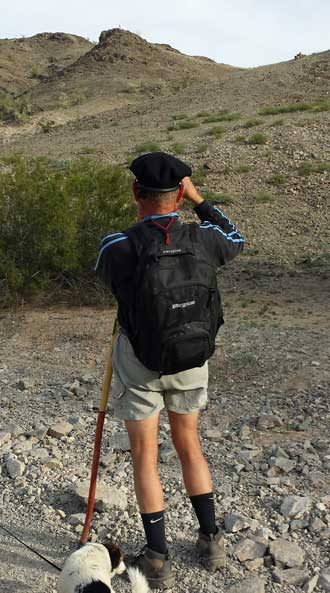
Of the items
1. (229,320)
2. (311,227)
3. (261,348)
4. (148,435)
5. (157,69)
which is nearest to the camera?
(148,435)

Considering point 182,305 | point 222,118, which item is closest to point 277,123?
point 222,118

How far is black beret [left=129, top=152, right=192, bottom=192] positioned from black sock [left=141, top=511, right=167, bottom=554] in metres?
1.35

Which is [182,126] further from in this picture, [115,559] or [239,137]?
[115,559]

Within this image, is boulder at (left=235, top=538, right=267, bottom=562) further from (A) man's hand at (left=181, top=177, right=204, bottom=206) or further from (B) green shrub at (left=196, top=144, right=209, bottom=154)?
(B) green shrub at (left=196, top=144, right=209, bottom=154)

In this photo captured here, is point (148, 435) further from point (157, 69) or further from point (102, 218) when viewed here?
point (157, 69)

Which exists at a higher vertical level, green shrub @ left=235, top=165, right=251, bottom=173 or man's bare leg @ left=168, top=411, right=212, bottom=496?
green shrub @ left=235, top=165, right=251, bottom=173

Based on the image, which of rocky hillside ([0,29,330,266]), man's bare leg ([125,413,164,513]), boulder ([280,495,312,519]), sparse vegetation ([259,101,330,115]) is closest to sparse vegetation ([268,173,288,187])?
rocky hillside ([0,29,330,266])

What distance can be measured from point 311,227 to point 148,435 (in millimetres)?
9482

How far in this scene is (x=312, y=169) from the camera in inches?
565

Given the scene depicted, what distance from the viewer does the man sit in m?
2.72

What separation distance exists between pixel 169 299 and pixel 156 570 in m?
1.18

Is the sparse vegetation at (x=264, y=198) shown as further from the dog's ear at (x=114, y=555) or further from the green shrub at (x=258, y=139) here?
the dog's ear at (x=114, y=555)

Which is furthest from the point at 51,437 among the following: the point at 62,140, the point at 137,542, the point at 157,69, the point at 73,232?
the point at 157,69

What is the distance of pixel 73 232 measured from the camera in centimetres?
812
